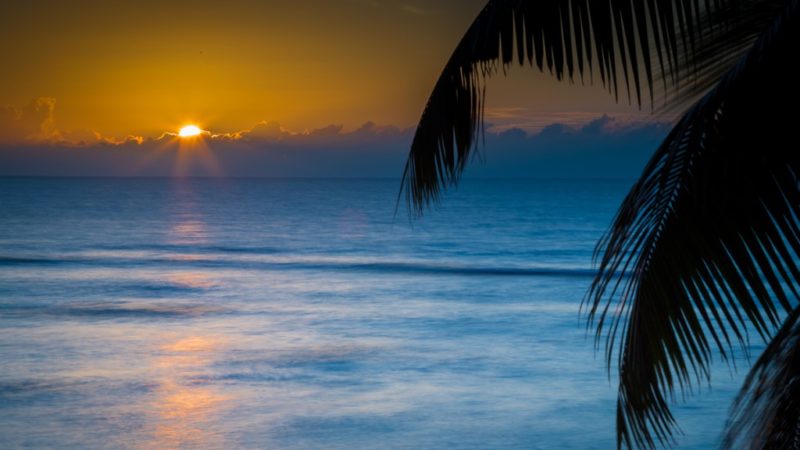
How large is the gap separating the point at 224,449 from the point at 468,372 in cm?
386

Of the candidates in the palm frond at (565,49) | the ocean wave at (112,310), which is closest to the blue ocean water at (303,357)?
the ocean wave at (112,310)

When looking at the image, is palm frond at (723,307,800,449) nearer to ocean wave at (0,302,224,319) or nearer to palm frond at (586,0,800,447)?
palm frond at (586,0,800,447)

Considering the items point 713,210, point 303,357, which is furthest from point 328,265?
point 713,210

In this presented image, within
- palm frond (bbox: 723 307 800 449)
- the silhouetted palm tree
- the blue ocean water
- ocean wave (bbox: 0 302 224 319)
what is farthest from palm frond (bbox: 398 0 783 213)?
ocean wave (bbox: 0 302 224 319)

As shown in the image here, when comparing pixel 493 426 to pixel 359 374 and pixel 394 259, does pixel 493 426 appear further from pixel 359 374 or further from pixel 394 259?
pixel 394 259

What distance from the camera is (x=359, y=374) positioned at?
33.5 feet

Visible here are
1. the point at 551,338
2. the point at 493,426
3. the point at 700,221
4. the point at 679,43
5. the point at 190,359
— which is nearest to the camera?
the point at 700,221

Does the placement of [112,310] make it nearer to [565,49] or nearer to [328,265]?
[328,265]

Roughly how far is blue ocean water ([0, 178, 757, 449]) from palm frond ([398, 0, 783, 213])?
6.28 feet

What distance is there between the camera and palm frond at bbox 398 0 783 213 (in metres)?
2.27

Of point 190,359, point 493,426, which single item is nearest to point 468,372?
point 493,426

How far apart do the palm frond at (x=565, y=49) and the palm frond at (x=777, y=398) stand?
29.3 inches

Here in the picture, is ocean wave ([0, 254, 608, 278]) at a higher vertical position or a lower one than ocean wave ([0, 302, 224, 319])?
lower

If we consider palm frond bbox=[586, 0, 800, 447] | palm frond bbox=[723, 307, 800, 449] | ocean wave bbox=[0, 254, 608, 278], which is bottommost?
ocean wave bbox=[0, 254, 608, 278]
